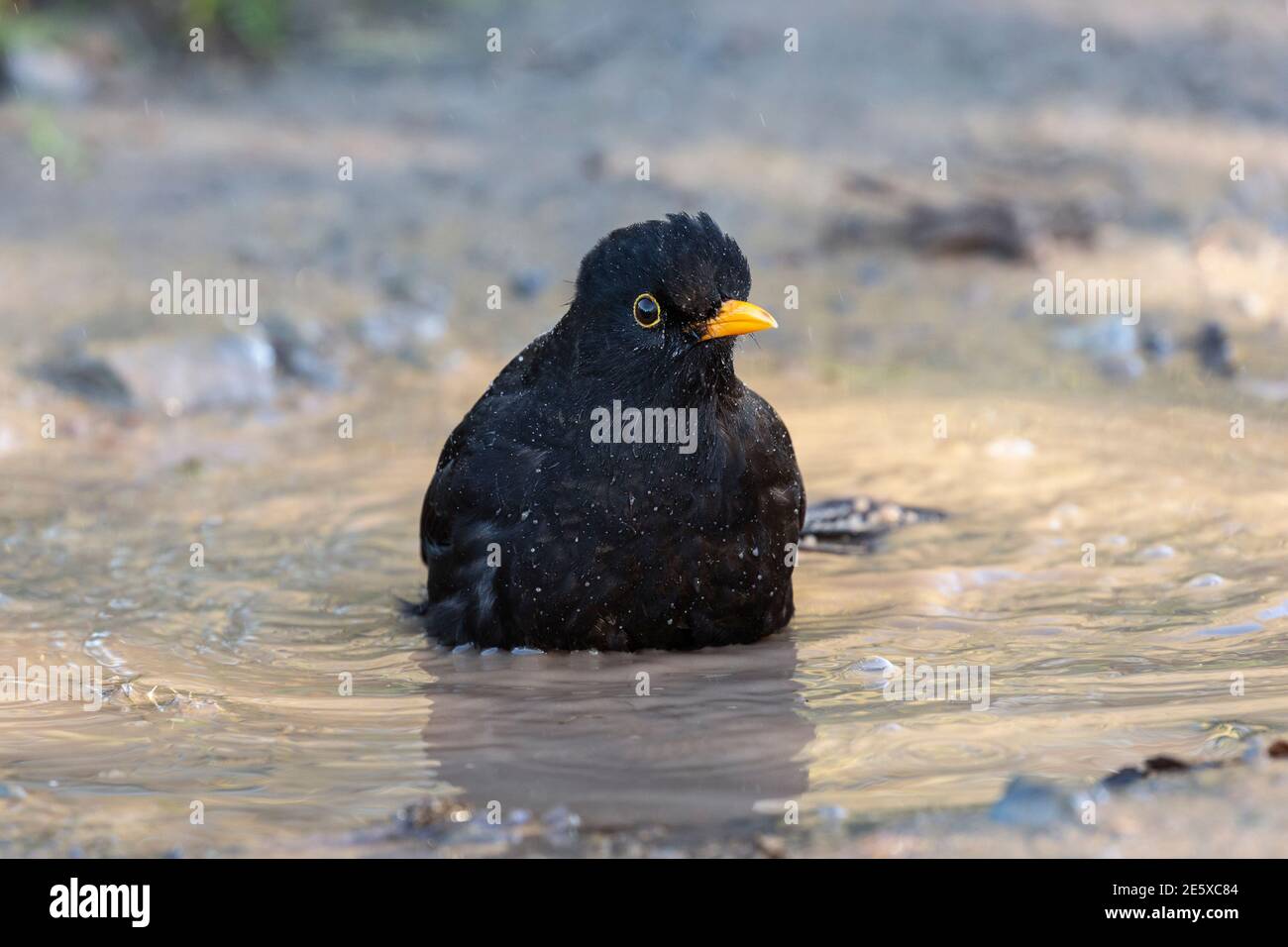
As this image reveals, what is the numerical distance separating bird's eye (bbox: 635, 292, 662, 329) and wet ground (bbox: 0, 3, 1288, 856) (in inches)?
43.4

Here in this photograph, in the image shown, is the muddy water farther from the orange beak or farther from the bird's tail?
the orange beak

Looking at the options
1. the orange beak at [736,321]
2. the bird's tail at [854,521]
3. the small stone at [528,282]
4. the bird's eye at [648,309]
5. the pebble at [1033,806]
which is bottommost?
the pebble at [1033,806]

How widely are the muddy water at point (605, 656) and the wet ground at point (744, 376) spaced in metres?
0.02

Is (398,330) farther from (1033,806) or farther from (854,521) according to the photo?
(1033,806)

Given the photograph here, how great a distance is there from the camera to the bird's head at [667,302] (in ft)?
17.3

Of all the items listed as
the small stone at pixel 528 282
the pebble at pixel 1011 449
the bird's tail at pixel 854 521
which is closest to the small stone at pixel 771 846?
the bird's tail at pixel 854 521

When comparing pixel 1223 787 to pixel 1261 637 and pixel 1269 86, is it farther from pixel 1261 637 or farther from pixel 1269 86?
pixel 1269 86

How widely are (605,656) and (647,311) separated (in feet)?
3.70

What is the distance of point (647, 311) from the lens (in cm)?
535

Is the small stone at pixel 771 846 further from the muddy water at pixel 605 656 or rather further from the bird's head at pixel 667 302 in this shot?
the bird's head at pixel 667 302

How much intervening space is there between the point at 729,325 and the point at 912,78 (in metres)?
7.50

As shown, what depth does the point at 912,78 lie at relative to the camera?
12188 mm

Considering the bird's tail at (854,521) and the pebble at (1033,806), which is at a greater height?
the bird's tail at (854,521)

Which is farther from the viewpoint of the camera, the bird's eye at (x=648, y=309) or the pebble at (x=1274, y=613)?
the pebble at (x=1274, y=613)
